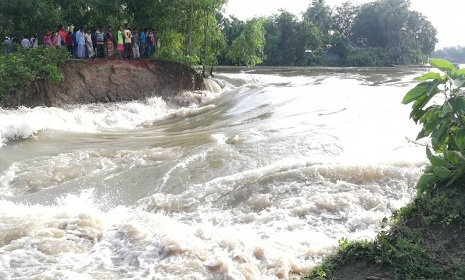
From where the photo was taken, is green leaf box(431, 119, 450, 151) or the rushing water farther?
the rushing water

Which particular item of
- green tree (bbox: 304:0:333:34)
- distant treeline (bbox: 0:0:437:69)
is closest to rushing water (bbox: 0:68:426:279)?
distant treeline (bbox: 0:0:437:69)

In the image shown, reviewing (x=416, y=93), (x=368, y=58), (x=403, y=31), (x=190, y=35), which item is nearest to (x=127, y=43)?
(x=190, y=35)

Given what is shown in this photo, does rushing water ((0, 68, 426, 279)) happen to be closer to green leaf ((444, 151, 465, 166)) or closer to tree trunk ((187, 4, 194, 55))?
green leaf ((444, 151, 465, 166))

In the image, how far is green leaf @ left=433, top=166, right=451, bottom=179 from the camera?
145 inches

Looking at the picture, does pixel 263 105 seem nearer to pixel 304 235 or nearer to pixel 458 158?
pixel 304 235

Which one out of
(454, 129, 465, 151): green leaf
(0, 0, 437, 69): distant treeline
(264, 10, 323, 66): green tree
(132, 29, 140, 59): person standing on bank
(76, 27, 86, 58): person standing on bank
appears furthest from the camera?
(264, 10, 323, 66): green tree

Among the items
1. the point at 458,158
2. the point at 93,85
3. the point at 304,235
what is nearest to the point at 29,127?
the point at 93,85

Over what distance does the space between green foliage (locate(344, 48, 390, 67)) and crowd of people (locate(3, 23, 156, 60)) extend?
31740mm

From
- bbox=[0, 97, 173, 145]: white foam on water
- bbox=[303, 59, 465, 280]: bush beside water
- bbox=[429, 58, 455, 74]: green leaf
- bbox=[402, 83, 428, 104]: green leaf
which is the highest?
bbox=[429, 58, 455, 74]: green leaf

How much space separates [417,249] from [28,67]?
12.1 metres

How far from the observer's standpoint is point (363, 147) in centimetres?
815

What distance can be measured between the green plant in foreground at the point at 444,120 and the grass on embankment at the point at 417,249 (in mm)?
151

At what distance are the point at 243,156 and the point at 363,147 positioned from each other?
2190mm

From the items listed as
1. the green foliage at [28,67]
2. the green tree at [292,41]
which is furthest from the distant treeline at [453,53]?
the green foliage at [28,67]
